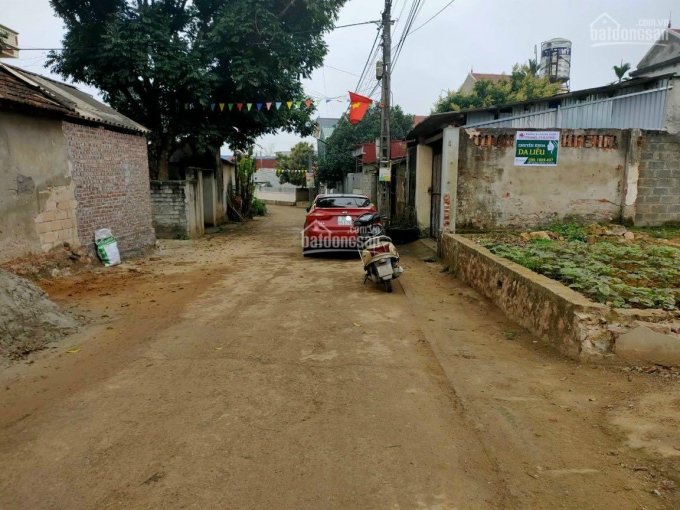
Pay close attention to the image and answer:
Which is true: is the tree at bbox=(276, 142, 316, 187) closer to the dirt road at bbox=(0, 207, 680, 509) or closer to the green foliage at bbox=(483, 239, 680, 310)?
the green foliage at bbox=(483, 239, 680, 310)

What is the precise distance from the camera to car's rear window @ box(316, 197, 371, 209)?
1145 cm

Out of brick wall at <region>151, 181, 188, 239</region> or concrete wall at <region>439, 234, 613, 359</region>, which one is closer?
concrete wall at <region>439, 234, 613, 359</region>

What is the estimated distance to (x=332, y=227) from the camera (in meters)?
11.0

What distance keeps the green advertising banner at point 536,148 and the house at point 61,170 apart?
8.52 meters

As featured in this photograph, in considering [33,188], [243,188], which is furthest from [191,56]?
[243,188]

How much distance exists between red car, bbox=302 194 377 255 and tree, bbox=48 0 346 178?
6.18 m

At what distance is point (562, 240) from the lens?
8875 millimetres

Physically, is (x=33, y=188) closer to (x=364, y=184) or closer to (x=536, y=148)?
(x=536, y=148)

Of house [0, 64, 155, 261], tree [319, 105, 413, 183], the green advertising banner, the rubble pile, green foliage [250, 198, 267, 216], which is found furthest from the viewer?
tree [319, 105, 413, 183]

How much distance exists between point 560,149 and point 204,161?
1442cm

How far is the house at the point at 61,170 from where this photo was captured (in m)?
7.69

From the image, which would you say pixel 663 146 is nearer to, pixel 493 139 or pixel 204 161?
pixel 493 139

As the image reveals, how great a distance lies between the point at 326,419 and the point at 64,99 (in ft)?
28.1

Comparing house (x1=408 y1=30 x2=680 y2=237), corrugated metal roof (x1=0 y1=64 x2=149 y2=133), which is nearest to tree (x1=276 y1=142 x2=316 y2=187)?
corrugated metal roof (x1=0 y1=64 x2=149 y2=133)
